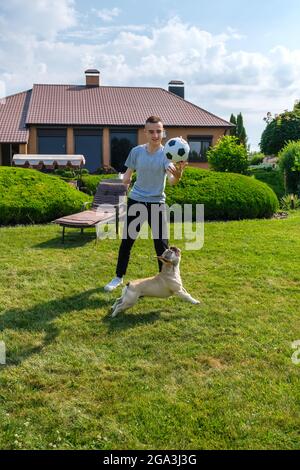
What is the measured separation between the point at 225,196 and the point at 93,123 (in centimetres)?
1619

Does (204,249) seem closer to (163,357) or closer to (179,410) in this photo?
(163,357)

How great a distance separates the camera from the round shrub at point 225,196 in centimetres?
1128

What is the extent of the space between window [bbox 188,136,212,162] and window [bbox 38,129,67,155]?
7.37m

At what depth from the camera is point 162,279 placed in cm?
495

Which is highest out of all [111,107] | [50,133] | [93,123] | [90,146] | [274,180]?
[111,107]

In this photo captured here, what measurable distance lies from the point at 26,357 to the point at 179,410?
4.90 ft

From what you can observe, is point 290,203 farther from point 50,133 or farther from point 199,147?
point 50,133

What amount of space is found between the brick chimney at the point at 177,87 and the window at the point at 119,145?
694 cm

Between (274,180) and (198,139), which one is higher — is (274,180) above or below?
below

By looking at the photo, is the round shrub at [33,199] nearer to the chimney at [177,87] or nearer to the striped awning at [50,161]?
the striped awning at [50,161]

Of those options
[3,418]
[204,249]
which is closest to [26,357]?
[3,418]

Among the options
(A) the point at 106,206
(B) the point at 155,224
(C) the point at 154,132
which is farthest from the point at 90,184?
(C) the point at 154,132

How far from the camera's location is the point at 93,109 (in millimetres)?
27359

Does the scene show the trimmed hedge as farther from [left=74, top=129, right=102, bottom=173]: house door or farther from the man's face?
the man's face
